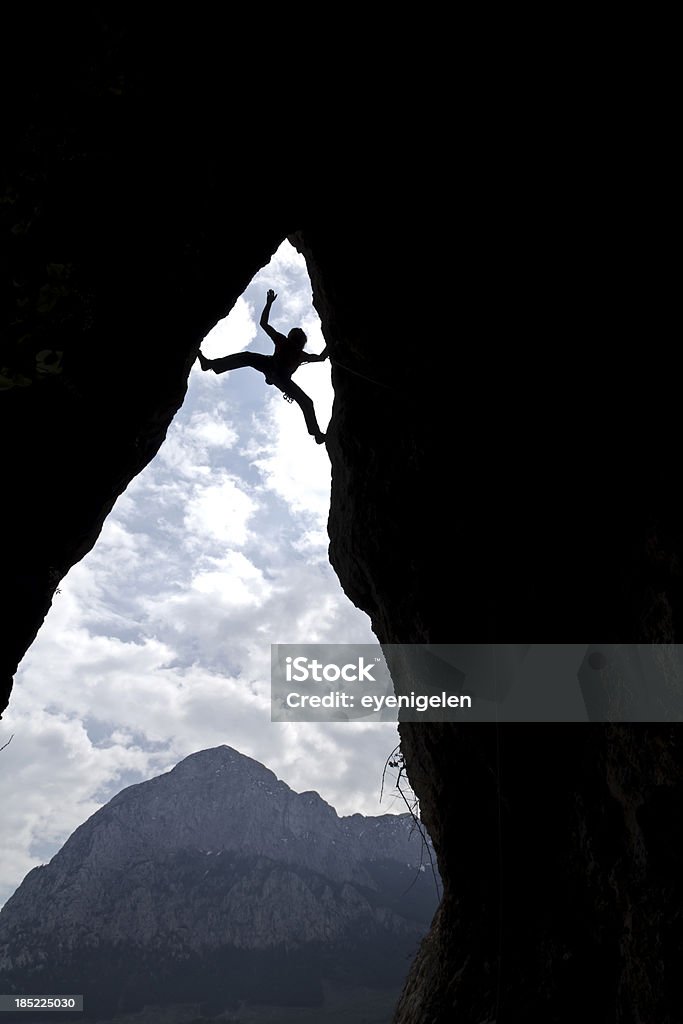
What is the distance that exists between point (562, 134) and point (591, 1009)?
11.1 m

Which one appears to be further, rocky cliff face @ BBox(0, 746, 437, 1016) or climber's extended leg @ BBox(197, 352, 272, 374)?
rocky cliff face @ BBox(0, 746, 437, 1016)

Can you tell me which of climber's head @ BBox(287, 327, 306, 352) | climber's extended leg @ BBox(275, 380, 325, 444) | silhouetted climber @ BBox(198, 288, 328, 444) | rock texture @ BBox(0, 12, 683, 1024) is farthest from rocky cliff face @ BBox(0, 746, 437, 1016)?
climber's head @ BBox(287, 327, 306, 352)

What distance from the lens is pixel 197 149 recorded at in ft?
23.5

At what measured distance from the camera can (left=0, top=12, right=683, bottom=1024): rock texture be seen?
6277mm

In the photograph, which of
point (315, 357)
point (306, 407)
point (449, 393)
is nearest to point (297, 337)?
point (315, 357)

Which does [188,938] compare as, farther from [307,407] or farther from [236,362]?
[236,362]

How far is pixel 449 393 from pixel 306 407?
10.9 ft

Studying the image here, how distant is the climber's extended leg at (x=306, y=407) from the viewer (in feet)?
37.6

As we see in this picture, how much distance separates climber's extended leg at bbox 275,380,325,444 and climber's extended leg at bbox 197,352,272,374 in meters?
0.46

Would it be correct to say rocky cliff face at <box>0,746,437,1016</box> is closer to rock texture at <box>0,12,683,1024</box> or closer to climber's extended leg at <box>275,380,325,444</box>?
rock texture at <box>0,12,683,1024</box>

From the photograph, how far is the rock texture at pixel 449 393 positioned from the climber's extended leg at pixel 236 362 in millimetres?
1426

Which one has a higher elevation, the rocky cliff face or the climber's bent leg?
the climber's bent leg

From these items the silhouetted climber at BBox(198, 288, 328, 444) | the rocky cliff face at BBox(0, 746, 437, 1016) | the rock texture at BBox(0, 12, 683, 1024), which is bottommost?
the rocky cliff face at BBox(0, 746, 437, 1016)

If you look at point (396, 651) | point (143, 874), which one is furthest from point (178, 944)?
point (396, 651)
